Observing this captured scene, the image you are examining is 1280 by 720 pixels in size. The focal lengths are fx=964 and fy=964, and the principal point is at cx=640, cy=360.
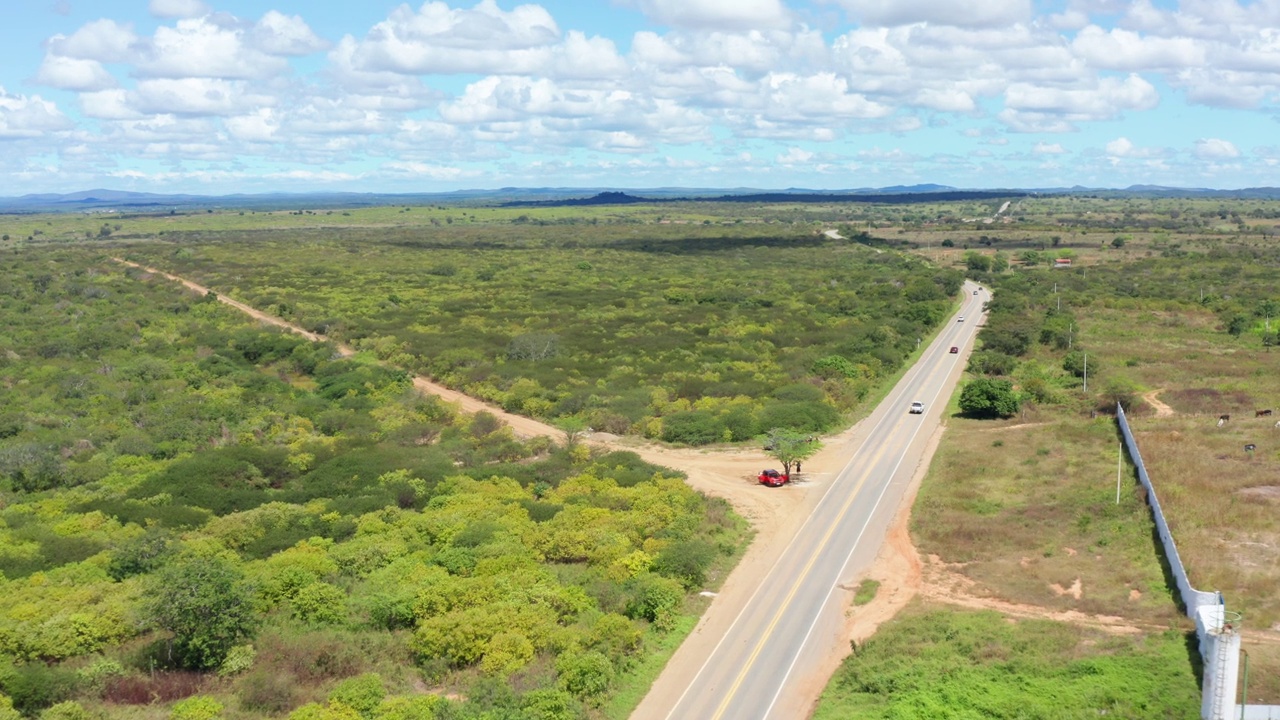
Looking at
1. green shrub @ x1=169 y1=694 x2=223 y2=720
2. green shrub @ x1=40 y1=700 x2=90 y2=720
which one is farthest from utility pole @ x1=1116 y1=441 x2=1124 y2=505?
green shrub @ x1=40 y1=700 x2=90 y2=720

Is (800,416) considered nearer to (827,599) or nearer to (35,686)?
(827,599)

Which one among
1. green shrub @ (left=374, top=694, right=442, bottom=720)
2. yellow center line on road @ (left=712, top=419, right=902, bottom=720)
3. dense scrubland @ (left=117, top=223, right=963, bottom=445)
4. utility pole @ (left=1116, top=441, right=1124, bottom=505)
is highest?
dense scrubland @ (left=117, top=223, right=963, bottom=445)

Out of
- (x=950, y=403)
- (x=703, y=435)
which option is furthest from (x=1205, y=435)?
(x=703, y=435)

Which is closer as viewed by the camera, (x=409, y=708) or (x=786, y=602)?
(x=409, y=708)

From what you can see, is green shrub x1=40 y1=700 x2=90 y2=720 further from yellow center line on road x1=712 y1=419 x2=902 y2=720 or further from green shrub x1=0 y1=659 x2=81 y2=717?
yellow center line on road x1=712 y1=419 x2=902 y2=720

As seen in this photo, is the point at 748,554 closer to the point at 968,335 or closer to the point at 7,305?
the point at 968,335

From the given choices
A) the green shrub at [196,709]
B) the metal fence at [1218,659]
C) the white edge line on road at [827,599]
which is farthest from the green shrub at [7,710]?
the metal fence at [1218,659]

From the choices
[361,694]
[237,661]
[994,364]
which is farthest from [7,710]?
[994,364]
